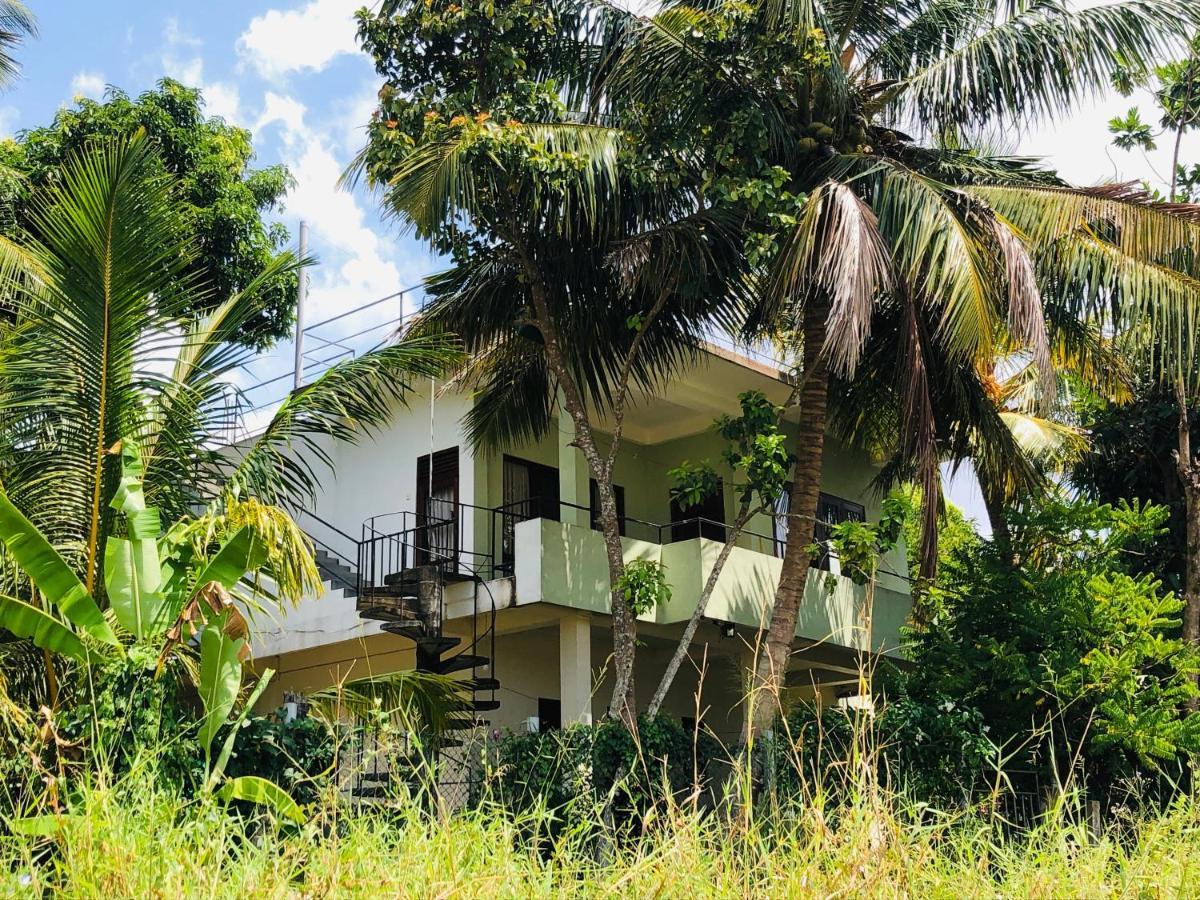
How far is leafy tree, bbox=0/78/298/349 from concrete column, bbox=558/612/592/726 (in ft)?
20.2

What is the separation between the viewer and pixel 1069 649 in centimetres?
1416

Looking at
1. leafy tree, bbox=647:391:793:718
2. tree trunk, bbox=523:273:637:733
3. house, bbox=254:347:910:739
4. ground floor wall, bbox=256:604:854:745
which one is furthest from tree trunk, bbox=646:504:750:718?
ground floor wall, bbox=256:604:854:745

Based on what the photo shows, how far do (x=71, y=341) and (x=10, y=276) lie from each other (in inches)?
138

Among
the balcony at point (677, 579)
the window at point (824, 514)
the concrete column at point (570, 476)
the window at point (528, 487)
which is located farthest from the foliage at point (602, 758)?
the window at point (824, 514)

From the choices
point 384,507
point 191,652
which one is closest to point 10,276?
point 191,652

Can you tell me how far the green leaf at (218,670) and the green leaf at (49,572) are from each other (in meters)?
0.94

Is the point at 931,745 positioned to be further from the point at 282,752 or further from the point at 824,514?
the point at 824,514

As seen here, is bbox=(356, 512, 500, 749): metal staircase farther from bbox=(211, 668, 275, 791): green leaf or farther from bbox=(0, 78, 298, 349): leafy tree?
bbox=(211, 668, 275, 791): green leaf

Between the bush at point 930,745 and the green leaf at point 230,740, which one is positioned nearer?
the green leaf at point 230,740

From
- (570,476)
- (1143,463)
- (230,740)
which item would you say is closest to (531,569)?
(570,476)

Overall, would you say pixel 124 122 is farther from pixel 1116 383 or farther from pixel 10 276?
pixel 1116 383

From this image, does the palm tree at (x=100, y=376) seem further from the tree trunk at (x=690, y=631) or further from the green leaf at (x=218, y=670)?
the tree trunk at (x=690, y=631)

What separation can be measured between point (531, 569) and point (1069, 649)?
6083 millimetres

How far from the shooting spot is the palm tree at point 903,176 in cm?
1316
